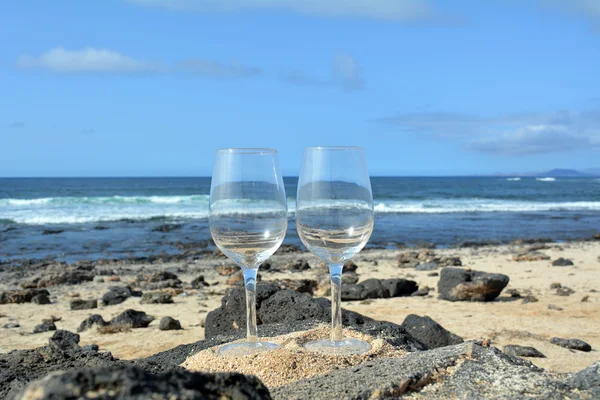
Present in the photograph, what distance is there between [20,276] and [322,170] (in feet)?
37.6

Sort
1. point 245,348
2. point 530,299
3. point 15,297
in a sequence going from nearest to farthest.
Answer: point 245,348
point 530,299
point 15,297

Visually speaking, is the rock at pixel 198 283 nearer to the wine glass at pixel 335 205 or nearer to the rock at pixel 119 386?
the wine glass at pixel 335 205

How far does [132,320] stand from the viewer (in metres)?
6.75

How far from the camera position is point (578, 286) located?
895 centimetres

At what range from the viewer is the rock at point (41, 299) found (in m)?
8.65

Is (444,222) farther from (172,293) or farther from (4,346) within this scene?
(4,346)

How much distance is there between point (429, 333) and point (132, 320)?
3.78 metres

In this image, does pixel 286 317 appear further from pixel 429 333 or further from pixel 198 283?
pixel 198 283

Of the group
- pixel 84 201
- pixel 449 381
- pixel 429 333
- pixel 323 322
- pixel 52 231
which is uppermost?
pixel 449 381

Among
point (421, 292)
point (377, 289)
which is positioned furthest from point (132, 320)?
point (421, 292)

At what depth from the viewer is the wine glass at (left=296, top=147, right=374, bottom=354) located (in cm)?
201

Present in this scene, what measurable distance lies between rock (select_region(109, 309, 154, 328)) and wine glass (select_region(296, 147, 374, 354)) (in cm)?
516

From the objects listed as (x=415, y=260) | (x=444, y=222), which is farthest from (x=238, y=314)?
(x=444, y=222)

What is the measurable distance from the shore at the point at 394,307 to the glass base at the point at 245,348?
3.01 m
